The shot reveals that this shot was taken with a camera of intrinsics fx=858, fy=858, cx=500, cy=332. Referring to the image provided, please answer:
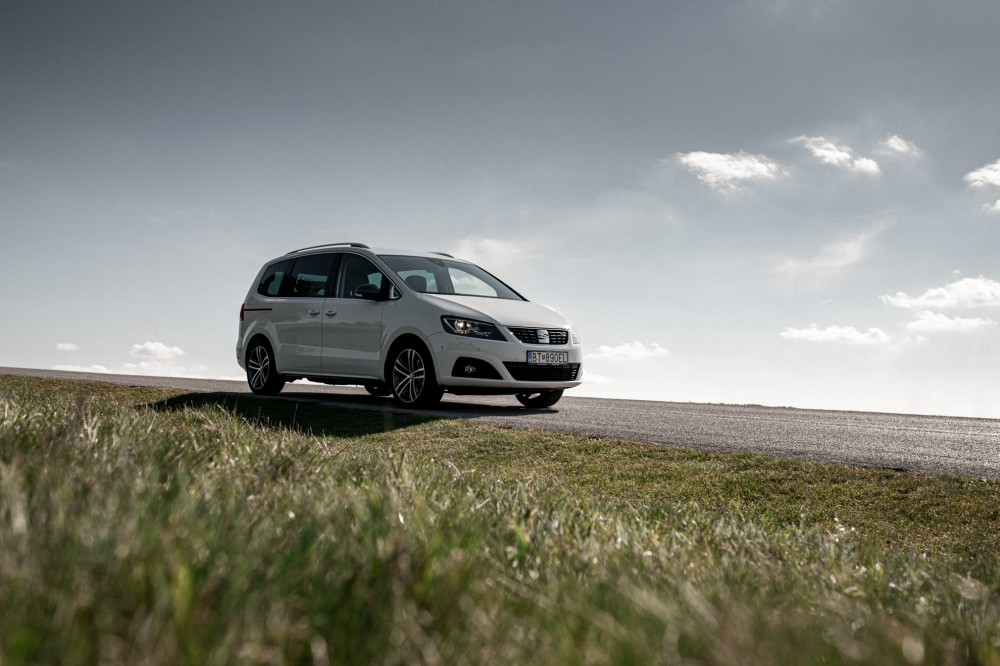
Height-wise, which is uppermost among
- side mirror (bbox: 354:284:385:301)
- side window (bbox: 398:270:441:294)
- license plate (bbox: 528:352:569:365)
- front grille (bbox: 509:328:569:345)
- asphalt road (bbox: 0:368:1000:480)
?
side window (bbox: 398:270:441:294)

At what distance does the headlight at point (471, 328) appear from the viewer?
34.4ft

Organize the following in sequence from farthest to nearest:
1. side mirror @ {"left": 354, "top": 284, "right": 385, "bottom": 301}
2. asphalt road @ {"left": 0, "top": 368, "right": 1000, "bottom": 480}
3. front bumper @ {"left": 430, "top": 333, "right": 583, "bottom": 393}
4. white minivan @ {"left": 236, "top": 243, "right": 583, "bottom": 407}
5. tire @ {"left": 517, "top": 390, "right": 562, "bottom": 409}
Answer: tire @ {"left": 517, "top": 390, "right": 562, "bottom": 409}
side mirror @ {"left": 354, "top": 284, "right": 385, "bottom": 301}
white minivan @ {"left": 236, "top": 243, "right": 583, "bottom": 407}
front bumper @ {"left": 430, "top": 333, "right": 583, "bottom": 393}
asphalt road @ {"left": 0, "top": 368, "right": 1000, "bottom": 480}

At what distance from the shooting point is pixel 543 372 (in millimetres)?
10906

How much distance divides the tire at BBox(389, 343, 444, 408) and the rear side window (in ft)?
6.28

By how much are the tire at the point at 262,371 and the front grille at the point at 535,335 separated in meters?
4.36

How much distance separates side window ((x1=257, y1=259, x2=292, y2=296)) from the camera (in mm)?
13234

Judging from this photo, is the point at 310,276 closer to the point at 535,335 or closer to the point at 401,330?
the point at 401,330

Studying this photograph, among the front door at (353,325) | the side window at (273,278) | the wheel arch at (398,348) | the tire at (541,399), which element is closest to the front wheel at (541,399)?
the tire at (541,399)

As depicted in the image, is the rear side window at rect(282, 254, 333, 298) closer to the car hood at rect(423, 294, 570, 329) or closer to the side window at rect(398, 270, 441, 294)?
the side window at rect(398, 270, 441, 294)

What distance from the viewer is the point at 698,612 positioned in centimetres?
187

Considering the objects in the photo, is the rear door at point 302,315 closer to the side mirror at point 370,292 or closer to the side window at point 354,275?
the side window at point 354,275

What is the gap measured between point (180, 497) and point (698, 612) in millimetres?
1626

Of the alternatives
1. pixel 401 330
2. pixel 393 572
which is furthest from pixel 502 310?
pixel 393 572

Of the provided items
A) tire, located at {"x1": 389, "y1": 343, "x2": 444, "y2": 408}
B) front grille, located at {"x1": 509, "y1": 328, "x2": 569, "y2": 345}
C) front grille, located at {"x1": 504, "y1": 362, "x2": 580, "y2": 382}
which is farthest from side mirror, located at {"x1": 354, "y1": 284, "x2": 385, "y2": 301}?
front grille, located at {"x1": 504, "y1": 362, "x2": 580, "y2": 382}
